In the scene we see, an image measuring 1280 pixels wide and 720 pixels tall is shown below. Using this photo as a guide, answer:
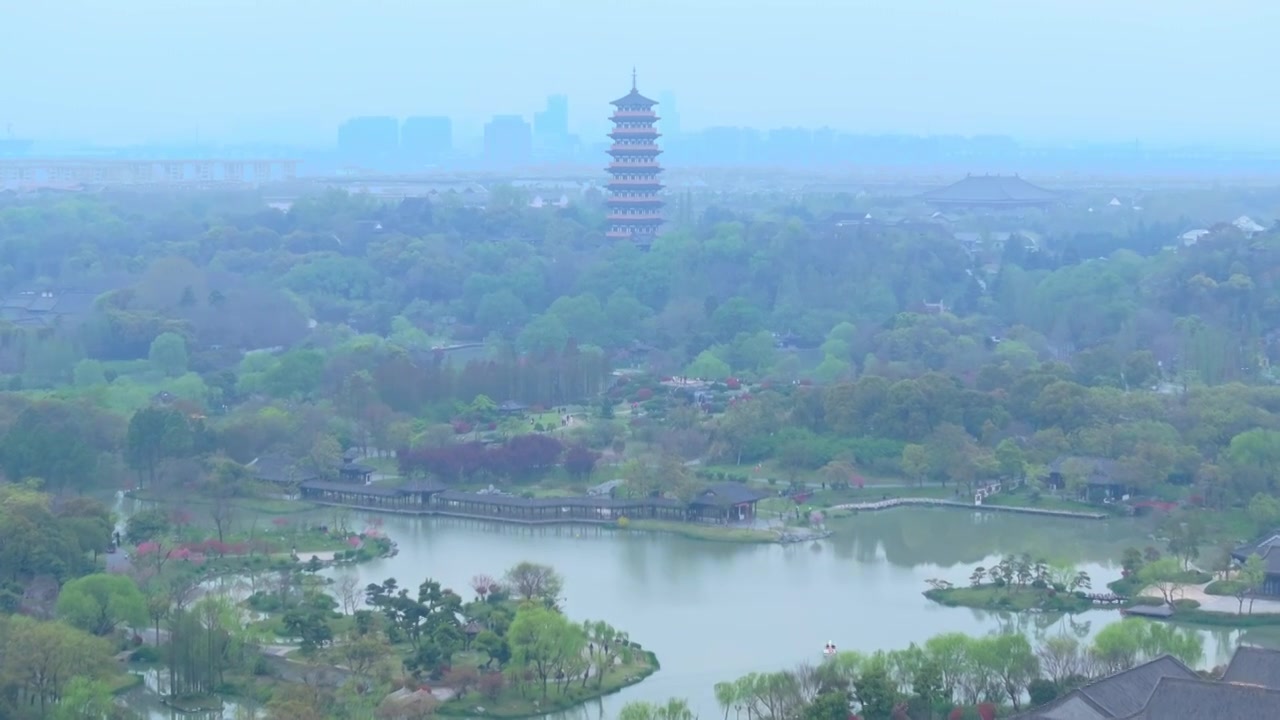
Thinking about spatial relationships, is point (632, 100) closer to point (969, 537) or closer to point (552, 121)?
point (969, 537)

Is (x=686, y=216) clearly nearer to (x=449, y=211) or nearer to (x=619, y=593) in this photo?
(x=449, y=211)

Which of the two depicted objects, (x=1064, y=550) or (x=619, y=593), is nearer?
(x=619, y=593)

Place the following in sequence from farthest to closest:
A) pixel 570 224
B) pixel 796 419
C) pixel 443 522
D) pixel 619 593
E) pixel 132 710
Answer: pixel 570 224, pixel 796 419, pixel 443 522, pixel 619 593, pixel 132 710

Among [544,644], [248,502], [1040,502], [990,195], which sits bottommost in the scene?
[248,502]

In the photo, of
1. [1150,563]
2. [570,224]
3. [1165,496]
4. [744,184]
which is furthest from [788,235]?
[744,184]

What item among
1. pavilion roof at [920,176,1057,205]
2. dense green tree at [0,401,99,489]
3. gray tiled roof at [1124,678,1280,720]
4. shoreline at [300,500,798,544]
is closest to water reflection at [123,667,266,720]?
gray tiled roof at [1124,678,1280,720]

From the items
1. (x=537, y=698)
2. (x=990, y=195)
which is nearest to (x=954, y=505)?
(x=537, y=698)

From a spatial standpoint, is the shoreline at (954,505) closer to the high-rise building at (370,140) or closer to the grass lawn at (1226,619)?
the grass lawn at (1226,619)

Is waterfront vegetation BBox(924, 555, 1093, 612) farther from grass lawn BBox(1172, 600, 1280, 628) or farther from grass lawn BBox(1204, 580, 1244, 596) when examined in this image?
grass lawn BBox(1204, 580, 1244, 596)
